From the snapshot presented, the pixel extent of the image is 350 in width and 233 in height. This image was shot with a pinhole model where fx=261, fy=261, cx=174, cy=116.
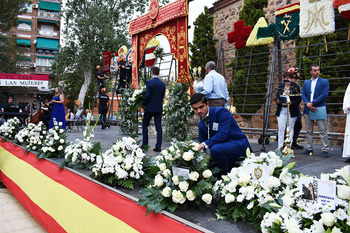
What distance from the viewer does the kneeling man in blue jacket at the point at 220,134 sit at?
8.51 ft

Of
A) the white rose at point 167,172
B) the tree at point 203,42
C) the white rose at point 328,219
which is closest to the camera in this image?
the white rose at point 328,219

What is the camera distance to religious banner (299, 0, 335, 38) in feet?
17.6

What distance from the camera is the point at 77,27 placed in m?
20.0

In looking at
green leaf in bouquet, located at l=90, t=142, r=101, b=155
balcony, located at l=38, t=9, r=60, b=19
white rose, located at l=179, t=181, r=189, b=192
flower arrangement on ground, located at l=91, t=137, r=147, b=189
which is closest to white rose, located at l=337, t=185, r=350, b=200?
white rose, located at l=179, t=181, r=189, b=192

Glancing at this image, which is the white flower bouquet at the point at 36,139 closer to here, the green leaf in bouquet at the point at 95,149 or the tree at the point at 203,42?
the green leaf in bouquet at the point at 95,149

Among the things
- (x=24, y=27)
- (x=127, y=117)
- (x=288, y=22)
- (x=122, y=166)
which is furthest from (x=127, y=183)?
(x=24, y=27)

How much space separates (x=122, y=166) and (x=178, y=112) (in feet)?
13.7

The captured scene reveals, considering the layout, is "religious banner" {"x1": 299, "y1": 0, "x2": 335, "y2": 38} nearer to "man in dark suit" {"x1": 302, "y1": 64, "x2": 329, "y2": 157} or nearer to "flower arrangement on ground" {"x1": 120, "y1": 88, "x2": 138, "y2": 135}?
"man in dark suit" {"x1": 302, "y1": 64, "x2": 329, "y2": 157}

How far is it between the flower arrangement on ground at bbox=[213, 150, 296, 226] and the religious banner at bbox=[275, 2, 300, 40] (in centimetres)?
522

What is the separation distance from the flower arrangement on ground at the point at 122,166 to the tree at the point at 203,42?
9.23 metres

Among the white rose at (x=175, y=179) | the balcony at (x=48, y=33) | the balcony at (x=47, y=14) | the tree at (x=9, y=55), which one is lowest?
the white rose at (x=175, y=179)

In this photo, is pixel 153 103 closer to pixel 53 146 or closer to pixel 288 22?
pixel 53 146

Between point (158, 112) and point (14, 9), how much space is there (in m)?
20.9

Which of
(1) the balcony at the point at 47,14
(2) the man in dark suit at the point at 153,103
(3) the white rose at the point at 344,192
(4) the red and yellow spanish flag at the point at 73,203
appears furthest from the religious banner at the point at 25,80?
(1) the balcony at the point at 47,14
